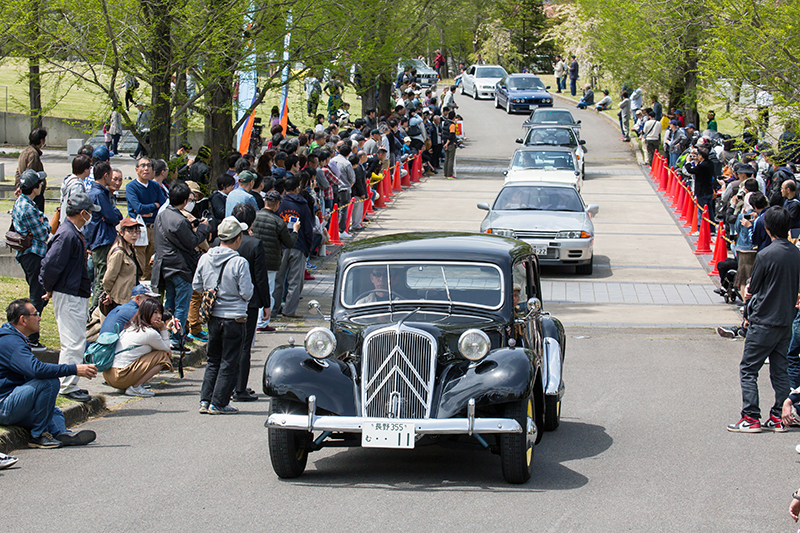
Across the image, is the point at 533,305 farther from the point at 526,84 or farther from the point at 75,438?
the point at 526,84

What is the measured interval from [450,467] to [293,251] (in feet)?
23.4

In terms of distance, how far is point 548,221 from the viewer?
17.6 meters

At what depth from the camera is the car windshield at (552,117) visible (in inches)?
1427

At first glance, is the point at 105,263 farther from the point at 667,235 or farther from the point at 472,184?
the point at 472,184

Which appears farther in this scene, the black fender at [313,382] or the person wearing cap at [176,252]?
the person wearing cap at [176,252]

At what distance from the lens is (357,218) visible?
71.1 feet

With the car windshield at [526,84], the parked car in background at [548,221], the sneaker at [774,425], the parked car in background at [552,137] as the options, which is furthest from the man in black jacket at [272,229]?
the car windshield at [526,84]

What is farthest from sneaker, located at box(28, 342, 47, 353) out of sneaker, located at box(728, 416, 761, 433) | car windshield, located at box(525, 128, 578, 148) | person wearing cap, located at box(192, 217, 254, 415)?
car windshield, located at box(525, 128, 578, 148)

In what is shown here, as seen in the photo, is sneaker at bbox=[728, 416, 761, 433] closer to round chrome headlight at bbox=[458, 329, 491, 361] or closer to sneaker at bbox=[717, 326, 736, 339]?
round chrome headlight at bbox=[458, 329, 491, 361]

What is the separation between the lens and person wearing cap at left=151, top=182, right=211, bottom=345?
1098 centimetres

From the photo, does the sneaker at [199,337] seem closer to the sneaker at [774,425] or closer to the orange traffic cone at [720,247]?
the sneaker at [774,425]

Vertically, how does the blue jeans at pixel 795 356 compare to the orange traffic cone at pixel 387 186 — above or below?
below

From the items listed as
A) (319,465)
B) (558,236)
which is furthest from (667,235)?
(319,465)

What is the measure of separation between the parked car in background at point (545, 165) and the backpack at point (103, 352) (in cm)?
1460
